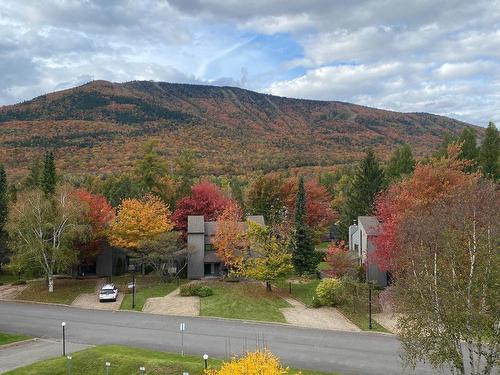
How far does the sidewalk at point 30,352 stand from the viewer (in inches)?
945

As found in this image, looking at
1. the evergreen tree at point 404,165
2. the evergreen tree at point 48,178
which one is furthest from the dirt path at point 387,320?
the evergreen tree at point 48,178

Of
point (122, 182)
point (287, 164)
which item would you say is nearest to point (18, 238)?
point (122, 182)

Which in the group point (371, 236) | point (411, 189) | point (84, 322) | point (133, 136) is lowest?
point (84, 322)

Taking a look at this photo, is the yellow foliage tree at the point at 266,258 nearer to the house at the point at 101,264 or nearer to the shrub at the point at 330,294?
the shrub at the point at 330,294

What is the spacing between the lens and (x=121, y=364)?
22.6 meters

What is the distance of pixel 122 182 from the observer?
69.8m

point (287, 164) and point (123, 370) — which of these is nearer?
point (123, 370)

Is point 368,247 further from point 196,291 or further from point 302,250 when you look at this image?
point 196,291

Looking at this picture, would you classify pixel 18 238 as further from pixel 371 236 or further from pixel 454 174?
pixel 454 174

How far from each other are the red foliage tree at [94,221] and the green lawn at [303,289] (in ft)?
56.4

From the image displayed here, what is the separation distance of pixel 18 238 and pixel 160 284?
1272 cm

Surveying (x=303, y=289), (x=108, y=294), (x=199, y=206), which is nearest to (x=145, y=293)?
(x=108, y=294)

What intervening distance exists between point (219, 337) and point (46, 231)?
19980mm

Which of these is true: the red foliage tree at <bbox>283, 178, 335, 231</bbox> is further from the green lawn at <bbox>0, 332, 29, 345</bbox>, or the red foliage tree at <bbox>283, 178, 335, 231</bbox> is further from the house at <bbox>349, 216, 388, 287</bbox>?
the green lawn at <bbox>0, 332, 29, 345</bbox>
